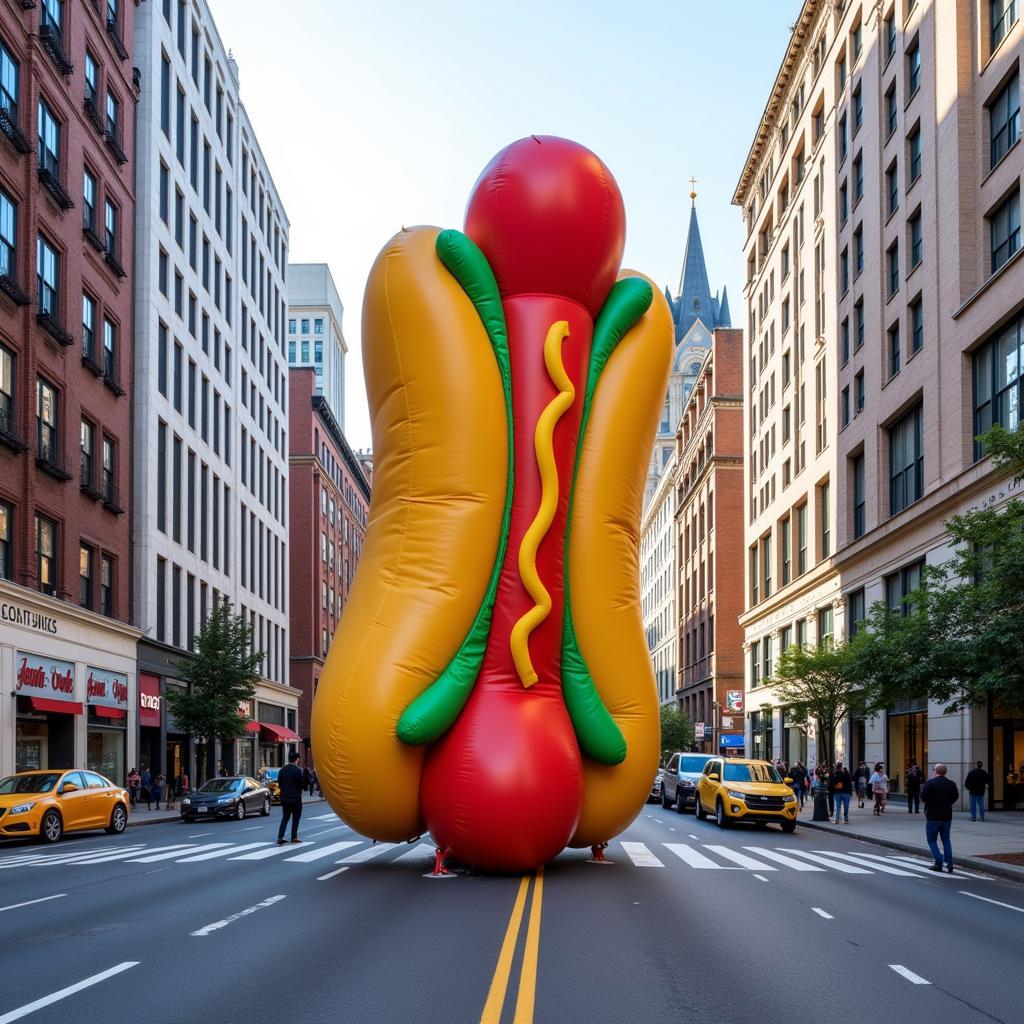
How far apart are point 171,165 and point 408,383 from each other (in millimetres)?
36204

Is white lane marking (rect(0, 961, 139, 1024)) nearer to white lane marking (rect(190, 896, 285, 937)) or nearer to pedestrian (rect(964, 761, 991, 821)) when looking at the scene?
white lane marking (rect(190, 896, 285, 937))

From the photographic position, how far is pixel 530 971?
9.07 metres

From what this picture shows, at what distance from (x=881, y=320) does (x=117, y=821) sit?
28.9 meters

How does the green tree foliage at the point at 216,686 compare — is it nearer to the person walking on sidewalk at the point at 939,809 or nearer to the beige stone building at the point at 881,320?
the beige stone building at the point at 881,320

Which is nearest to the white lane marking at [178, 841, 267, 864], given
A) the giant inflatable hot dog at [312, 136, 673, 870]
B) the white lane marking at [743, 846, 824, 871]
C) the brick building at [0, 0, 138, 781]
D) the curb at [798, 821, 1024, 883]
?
the giant inflatable hot dog at [312, 136, 673, 870]

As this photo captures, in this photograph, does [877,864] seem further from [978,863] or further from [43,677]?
[43,677]

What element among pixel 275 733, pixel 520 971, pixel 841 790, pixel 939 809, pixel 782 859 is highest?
pixel 520 971

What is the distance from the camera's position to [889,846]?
A: 2438 cm

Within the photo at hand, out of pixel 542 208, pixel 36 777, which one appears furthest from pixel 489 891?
pixel 36 777

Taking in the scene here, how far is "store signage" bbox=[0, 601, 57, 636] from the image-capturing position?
3069cm

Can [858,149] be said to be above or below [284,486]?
above

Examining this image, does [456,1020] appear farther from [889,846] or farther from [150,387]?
[150,387]

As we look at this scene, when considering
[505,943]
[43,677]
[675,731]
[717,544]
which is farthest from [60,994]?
[717,544]

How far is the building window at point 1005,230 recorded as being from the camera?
31.3 meters
